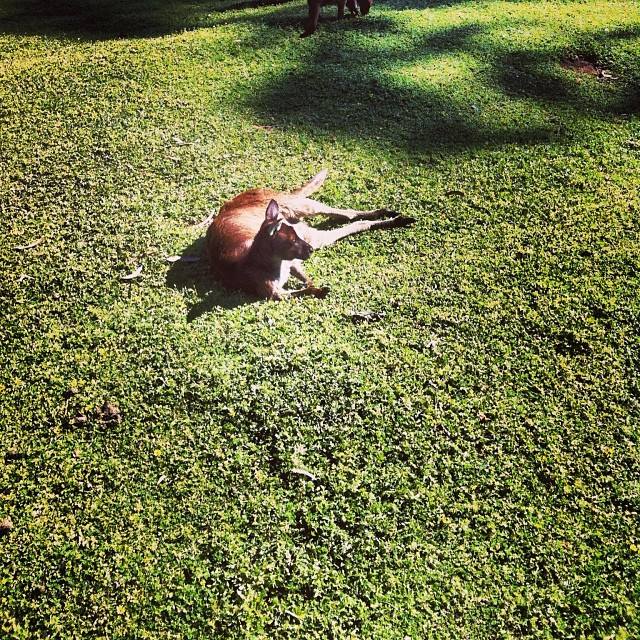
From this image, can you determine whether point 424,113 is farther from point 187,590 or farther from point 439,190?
point 187,590

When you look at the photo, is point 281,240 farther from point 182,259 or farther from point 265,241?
point 182,259

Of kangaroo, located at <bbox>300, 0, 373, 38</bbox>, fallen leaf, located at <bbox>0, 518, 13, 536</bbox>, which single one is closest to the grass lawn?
fallen leaf, located at <bbox>0, 518, 13, 536</bbox>

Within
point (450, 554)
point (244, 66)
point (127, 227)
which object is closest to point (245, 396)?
point (450, 554)

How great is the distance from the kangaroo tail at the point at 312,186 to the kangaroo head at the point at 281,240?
3.18 ft

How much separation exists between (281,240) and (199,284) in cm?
69

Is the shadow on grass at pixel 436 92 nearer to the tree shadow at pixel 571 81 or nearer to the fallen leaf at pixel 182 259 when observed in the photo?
the tree shadow at pixel 571 81

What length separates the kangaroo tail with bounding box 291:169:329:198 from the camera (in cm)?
468

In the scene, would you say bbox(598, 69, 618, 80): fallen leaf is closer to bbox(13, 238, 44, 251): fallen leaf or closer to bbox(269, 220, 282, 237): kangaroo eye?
bbox(269, 220, 282, 237): kangaroo eye

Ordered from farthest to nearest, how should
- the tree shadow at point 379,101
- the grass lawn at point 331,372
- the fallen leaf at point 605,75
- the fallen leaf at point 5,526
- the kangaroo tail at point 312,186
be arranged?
1. the fallen leaf at point 605,75
2. the tree shadow at point 379,101
3. the kangaroo tail at point 312,186
4. the fallen leaf at point 5,526
5. the grass lawn at point 331,372

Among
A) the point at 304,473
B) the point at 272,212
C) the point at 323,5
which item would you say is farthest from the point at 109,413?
the point at 323,5

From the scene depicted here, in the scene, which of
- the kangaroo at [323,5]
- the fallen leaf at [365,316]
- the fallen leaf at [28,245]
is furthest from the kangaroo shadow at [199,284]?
the kangaroo at [323,5]

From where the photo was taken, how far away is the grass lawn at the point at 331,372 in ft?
8.23

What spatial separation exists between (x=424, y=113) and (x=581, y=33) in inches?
115

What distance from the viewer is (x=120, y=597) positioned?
246 cm
